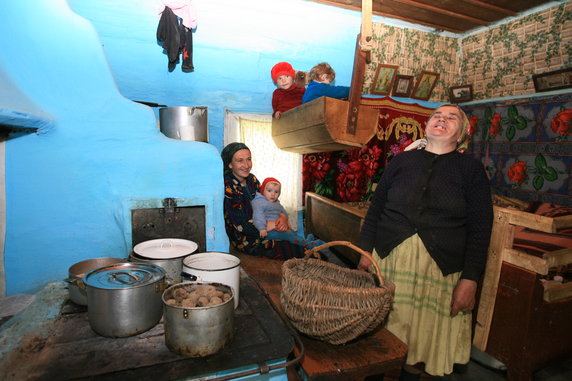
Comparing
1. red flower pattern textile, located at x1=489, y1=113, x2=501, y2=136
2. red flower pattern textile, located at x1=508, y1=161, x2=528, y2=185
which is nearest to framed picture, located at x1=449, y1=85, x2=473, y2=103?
red flower pattern textile, located at x1=489, y1=113, x2=501, y2=136

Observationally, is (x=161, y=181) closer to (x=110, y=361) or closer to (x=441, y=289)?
(x=110, y=361)

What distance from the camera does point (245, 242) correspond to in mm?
3172

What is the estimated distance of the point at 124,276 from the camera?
52.6 inches

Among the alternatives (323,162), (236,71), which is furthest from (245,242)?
(236,71)

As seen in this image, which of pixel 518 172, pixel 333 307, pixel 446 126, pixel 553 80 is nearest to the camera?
pixel 333 307

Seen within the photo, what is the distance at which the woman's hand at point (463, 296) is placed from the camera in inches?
68.0

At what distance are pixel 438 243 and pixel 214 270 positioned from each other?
1.18m

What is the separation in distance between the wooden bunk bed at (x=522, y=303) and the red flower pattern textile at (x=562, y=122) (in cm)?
163

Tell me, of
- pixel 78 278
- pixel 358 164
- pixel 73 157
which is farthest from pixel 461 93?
pixel 78 278

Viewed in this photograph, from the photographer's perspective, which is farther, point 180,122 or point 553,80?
point 553,80

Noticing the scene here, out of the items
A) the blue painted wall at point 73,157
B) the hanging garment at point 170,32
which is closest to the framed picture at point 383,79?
the hanging garment at point 170,32

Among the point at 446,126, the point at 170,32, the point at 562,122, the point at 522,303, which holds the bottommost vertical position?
the point at 522,303

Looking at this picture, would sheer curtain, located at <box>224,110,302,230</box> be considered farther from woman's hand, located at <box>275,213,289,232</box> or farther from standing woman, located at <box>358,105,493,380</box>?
standing woman, located at <box>358,105,493,380</box>

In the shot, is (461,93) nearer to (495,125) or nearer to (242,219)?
(495,125)
